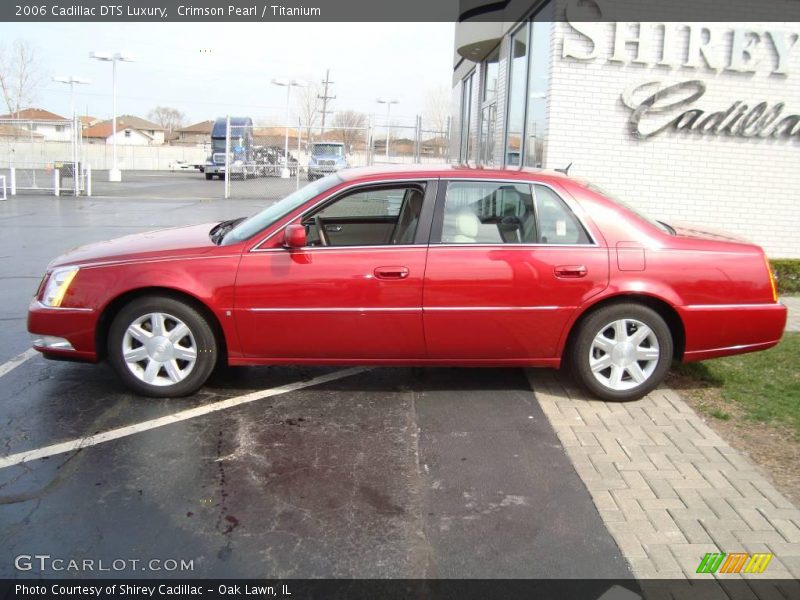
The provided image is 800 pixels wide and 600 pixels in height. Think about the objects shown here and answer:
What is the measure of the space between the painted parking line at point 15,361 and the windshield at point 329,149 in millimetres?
26992

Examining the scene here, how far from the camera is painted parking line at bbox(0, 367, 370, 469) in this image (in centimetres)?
389

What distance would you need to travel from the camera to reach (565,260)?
15.4 ft

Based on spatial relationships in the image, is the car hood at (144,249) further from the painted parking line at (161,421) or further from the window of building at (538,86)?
the window of building at (538,86)

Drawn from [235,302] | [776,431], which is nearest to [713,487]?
[776,431]

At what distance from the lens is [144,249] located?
4836 mm

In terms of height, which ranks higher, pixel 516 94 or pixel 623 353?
pixel 516 94

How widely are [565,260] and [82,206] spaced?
17839 millimetres

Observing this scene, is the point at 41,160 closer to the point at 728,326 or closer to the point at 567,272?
the point at 567,272

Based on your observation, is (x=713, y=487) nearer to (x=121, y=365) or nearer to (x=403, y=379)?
(x=403, y=379)

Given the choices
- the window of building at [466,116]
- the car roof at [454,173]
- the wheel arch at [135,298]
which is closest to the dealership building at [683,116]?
the car roof at [454,173]

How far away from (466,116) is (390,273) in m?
16.1

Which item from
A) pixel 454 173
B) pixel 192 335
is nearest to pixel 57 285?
pixel 192 335

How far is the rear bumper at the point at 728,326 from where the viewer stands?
476cm

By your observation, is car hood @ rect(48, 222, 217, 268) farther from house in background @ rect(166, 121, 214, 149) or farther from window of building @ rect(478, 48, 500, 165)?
house in background @ rect(166, 121, 214, 149)
